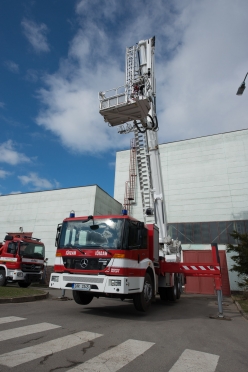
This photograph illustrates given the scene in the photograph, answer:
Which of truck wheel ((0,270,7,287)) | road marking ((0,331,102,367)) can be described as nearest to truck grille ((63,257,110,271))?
road marking ((0,331,102,367))

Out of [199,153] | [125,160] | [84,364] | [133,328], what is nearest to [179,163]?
[199,153]

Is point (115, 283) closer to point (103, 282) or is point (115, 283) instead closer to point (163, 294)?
point (103, 282)

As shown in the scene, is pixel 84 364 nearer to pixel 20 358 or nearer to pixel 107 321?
pixel 20 358

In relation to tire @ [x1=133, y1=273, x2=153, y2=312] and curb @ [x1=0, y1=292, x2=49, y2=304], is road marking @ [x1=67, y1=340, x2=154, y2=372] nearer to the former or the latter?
tire @ [x1=133, y1=273, x2=153, y2=312]

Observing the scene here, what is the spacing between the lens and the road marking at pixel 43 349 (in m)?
3.30

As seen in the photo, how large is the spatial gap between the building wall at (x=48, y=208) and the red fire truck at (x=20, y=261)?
581 centimetres

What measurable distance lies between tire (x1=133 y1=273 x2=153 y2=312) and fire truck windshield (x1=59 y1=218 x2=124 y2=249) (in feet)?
5.39

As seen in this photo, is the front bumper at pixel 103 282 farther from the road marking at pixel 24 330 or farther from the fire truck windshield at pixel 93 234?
the road marking at pixel 24 330

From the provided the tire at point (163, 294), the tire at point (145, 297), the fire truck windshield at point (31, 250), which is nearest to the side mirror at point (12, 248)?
the fire truck windshield at point (31, 250)

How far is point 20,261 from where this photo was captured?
1352 cm

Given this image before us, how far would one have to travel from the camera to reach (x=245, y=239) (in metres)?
13.9

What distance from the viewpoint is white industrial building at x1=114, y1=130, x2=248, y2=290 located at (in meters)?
20.8

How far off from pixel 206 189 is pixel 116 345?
19.8 m

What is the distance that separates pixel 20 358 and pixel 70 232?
428cm
